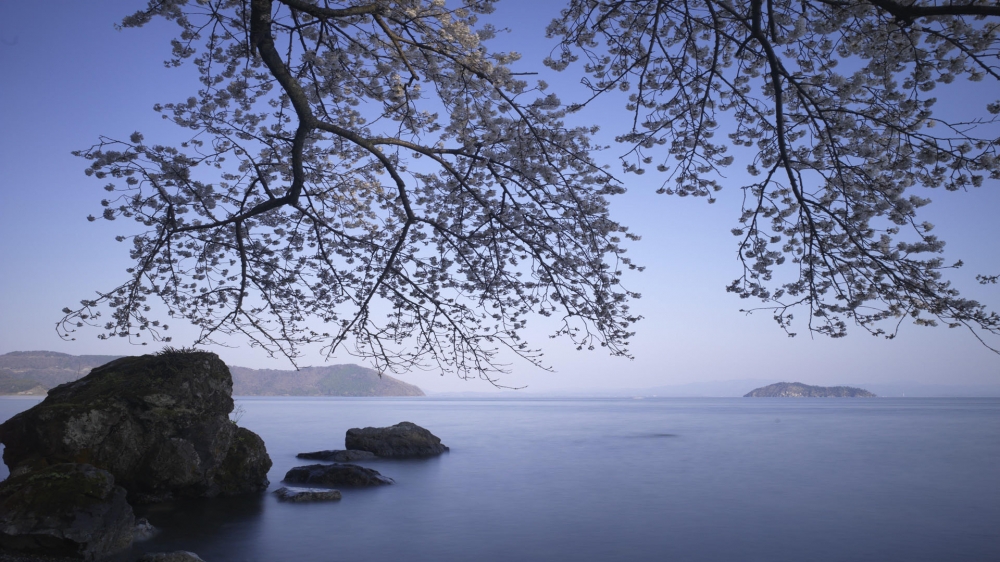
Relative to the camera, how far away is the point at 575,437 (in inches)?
1308

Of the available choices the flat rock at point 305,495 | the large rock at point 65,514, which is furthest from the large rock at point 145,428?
the large rock at point 65,514

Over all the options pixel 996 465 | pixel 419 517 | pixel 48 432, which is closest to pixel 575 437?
pixel 996 465

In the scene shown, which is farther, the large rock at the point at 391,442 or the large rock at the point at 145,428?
the large rock at the point at 391,442

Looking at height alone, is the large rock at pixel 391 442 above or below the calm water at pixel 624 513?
above

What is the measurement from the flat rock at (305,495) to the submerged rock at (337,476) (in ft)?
4.38

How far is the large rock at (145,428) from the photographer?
929cm

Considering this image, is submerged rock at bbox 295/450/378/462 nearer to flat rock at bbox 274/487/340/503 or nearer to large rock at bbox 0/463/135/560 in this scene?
flat rock at bbox 274/487/340/503

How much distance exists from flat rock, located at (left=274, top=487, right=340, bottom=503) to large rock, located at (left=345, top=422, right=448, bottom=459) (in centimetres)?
801

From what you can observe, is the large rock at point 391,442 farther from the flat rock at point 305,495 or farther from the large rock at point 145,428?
the large rock at point 145,428

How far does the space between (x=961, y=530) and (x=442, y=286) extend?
1171 centimetres

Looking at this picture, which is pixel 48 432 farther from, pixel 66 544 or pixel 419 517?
pixel 419 517

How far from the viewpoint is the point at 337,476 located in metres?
14.5

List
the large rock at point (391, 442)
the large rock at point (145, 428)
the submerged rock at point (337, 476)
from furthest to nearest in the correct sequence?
1. the large rock at point (391, 442)
2. the submerged rock at point (337, 476)
3. the large rock at point (145, 428)

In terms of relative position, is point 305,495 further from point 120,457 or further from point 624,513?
point 624,513
